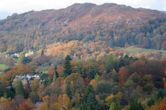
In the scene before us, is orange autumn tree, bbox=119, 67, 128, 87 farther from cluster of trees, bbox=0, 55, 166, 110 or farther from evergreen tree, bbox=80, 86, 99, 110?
evergreen tree, bbox=80, 86, 99, 110

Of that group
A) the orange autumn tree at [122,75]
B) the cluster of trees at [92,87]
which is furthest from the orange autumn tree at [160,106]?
the orange autumn tree at [122,75]

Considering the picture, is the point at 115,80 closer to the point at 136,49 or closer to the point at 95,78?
the point at 95,78

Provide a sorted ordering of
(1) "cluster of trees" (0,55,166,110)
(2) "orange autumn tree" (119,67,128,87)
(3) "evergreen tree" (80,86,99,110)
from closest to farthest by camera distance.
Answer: (3) "evergreen tree" (80,86,99,110) → (1) "cluster of trees" (0,55,166,110) → (2) "orange autumn tree" (119,67,128,87)

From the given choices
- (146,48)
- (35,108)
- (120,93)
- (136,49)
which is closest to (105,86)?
(120,93)

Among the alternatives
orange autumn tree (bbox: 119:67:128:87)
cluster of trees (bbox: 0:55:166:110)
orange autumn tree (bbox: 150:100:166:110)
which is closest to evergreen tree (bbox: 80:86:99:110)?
cluster of trees (bbox: 0:55:166:110)

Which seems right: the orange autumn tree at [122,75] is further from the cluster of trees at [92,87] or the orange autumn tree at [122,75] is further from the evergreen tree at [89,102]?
the evergreen tree at [89,102]

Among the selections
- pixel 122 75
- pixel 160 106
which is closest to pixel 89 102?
pixel 160 106

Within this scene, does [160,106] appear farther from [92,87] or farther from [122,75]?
[122,75]

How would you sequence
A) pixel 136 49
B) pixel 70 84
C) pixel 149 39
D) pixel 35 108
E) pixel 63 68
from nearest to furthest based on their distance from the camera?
1. pixel 35 108
2. pixel 70 84
3. pixel 63 68
4. pixel 136 49
5. pixel 149 39
